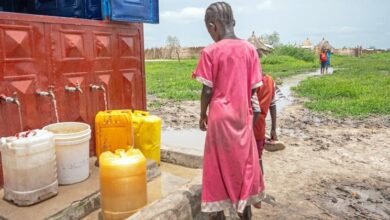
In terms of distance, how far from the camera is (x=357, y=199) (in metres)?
4.09

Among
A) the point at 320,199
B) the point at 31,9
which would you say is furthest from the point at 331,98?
the point at 31,9

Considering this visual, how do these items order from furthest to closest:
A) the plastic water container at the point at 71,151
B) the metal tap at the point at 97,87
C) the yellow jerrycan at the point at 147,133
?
the metal tap at the point at 97,87 → the yellow jerrycan at the point at 147,133 → the plastic water container at the point at 71,151

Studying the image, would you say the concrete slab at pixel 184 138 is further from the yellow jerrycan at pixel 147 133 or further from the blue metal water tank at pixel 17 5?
the blue metal water tank at pixel 17 5

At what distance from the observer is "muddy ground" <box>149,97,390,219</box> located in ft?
12.5

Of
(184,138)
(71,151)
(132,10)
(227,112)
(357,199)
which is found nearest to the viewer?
(227,112)

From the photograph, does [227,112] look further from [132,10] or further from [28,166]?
[132,10]

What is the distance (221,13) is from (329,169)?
11.6 ft

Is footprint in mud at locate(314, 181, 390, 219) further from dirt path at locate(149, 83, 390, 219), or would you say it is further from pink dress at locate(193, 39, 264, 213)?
pink dress at locate(193, 39, 264, 213)

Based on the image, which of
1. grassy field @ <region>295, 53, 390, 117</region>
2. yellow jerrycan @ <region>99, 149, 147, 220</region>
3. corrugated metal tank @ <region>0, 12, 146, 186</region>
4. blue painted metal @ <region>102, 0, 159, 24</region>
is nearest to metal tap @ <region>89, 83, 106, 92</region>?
corrugated metal tank @ <region>0, 12, 146, 186</region>

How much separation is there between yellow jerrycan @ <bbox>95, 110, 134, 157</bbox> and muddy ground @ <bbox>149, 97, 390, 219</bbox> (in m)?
1.74

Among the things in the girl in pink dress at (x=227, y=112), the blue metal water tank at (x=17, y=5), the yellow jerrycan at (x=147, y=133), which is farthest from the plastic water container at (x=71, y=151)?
the blue metal water tank at (x=17, y=5)

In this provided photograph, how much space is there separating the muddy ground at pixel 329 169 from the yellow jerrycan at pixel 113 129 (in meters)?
1.74

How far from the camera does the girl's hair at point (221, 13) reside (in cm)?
260

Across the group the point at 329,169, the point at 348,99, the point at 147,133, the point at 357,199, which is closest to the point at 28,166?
the point at 147,133
